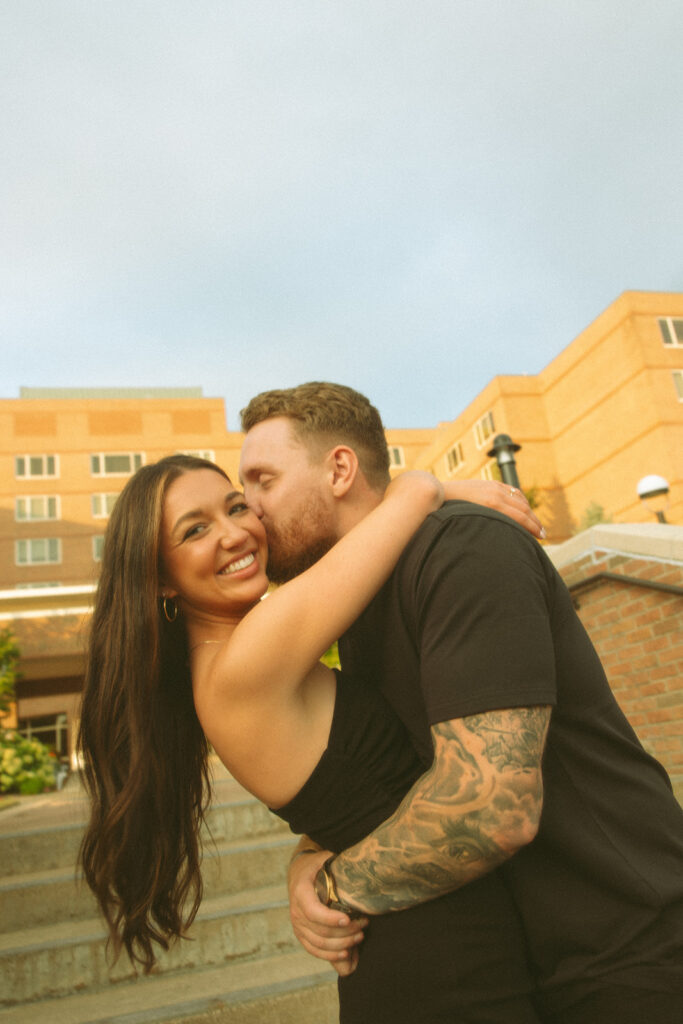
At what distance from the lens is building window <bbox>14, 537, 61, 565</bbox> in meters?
37.7

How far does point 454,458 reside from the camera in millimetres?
41562

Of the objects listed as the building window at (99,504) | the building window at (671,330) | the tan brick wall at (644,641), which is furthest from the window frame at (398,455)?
the tan brick wall at (644,641)

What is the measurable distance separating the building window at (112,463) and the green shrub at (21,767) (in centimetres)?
3182

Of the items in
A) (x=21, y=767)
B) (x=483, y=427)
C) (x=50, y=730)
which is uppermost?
(x=483, y=427)

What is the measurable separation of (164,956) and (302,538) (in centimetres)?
258

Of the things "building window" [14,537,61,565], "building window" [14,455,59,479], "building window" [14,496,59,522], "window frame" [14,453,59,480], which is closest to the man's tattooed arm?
"building window" [14,537,61,565]

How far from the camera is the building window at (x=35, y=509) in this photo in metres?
38.8

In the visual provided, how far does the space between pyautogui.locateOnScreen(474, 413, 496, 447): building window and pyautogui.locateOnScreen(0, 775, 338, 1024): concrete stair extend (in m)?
34.4

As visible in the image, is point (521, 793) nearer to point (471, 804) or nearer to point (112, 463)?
point (471, 804)

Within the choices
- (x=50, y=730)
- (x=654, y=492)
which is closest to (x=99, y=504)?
(x=50, y=730)

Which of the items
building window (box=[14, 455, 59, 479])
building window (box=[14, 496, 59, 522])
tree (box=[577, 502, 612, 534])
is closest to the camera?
tree (box=[577, 502, 612, 534])

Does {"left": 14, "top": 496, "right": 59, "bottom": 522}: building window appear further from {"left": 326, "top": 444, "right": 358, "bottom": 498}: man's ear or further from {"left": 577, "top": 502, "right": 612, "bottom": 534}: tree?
{"left": 326, "top": 444, "right": 358, "bottom": 498}: man's ear

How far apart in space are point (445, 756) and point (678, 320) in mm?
34664

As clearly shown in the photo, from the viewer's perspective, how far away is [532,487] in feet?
115
